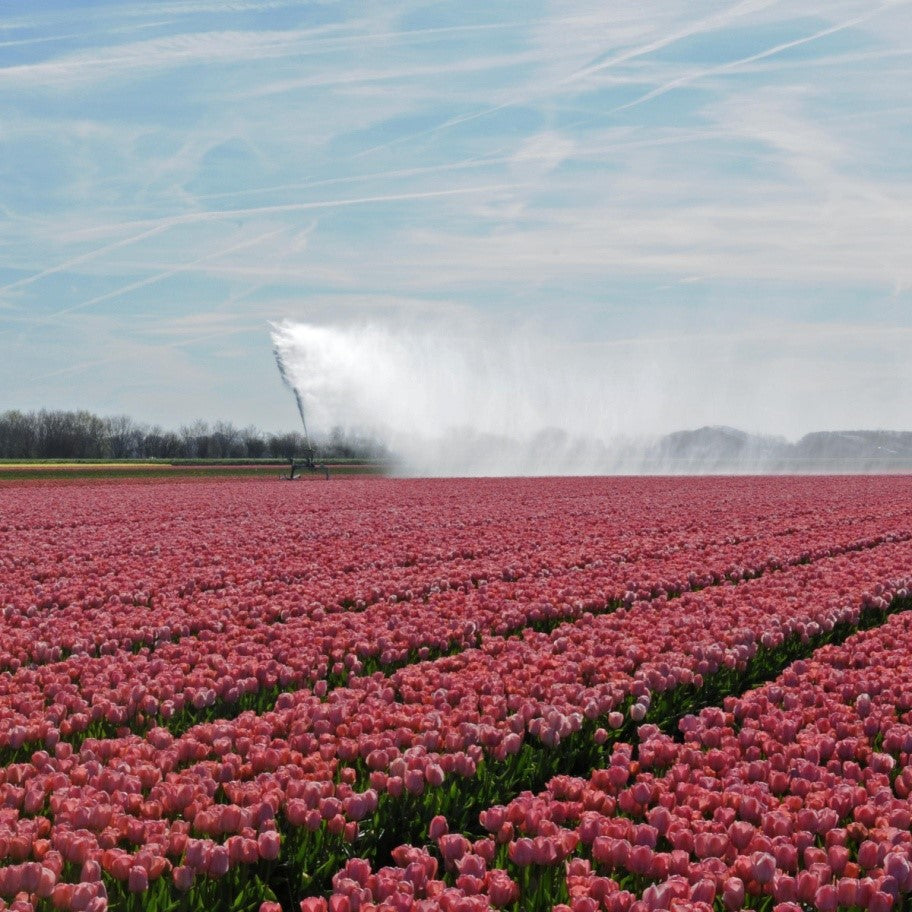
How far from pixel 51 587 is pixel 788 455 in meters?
89.4

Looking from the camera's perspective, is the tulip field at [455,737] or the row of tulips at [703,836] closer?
the row of tulips at [703,836]

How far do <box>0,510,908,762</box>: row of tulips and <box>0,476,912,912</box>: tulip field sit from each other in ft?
0.11

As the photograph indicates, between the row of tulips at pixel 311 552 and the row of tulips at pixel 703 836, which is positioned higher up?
the row of tulips at pixel 311 552

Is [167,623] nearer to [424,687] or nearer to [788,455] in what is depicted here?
[424,687]

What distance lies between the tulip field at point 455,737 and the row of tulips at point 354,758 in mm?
20

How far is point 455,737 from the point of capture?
604cm

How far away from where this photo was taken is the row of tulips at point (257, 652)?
7164 mm

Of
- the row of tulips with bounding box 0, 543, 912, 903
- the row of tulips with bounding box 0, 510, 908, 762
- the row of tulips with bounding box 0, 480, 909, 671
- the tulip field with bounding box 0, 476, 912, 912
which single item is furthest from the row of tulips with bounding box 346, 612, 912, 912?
the row of tulips with bounding box 0, 480, 909, 671

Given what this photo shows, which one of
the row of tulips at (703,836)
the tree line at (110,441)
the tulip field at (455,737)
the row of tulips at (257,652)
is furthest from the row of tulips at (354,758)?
the tree line at (110,441)

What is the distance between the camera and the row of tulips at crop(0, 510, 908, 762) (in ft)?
23.5

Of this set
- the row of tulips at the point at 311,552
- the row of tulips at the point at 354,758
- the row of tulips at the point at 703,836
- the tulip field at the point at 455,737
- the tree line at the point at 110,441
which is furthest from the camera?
the tree line at the point at 110,441

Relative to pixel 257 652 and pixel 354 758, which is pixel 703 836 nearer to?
pixel 354 758

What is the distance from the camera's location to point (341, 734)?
20.8 ft

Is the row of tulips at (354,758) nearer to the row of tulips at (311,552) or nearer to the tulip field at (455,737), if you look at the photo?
the tulip field at (455,737)
